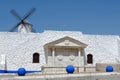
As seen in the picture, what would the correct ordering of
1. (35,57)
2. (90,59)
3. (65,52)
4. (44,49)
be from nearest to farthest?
1. (65,52)
2. (44,49)
3. (35,57)
4. (90,59)

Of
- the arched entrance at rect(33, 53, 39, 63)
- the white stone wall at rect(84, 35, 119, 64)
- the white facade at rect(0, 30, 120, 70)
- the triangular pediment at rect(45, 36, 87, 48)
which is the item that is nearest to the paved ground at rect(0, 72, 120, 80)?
the triangular pediment at rect(45, 36, 87, 48)

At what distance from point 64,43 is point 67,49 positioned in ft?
3.75

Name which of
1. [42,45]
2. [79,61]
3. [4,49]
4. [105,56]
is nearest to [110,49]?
[105,56]

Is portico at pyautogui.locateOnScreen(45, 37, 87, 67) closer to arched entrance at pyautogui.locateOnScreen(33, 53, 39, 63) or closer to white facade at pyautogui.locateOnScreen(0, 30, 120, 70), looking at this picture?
white facade at pyautogui.locateOnScreen(0, 30, 120, 70)

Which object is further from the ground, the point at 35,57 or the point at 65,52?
the point at 65,52

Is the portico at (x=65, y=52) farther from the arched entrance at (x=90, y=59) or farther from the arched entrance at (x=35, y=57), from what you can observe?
the arched entrance at (x=90, y=59)

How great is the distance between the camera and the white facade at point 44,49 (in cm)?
3206

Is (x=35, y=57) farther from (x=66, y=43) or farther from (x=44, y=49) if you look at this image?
(x=66, y=43)

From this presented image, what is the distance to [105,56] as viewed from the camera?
35469 mm

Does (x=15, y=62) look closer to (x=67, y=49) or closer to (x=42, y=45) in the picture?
(x=42, y=45)

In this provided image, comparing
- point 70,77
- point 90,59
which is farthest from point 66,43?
point 70,77

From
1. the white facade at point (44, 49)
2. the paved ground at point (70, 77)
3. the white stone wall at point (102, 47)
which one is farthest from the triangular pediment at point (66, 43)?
the paved ground at point (70, 77)

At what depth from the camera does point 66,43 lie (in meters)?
32.1

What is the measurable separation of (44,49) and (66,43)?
3.05 meters
